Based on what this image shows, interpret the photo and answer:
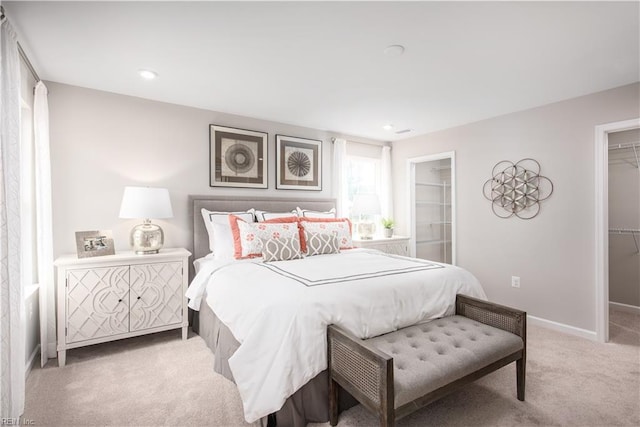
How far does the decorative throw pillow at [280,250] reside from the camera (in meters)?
2.88

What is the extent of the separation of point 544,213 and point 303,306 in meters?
3.10

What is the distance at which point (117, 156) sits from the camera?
312cm

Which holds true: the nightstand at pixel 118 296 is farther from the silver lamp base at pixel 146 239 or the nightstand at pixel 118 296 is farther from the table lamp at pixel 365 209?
the table lamp at pixel 365 209

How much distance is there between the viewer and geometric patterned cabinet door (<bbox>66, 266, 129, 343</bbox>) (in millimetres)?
2549

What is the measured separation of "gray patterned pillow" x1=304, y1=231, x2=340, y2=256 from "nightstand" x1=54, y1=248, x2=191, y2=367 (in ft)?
3.99

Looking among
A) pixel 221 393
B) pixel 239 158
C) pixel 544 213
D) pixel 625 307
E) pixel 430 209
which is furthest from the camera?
pixel 430 209

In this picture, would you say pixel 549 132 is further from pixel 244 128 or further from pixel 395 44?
pixel 244 128

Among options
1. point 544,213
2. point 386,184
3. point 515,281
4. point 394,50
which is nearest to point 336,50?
point 394,50

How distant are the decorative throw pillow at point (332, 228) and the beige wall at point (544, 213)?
1737 mm

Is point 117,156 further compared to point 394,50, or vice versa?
point 117,156

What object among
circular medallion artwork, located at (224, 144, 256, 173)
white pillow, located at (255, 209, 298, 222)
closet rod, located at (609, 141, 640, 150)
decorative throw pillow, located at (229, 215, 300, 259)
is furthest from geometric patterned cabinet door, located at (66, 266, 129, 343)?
closet rod, located at (609, 141, 640, 150)

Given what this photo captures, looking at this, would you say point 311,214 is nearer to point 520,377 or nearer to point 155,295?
point 155,295

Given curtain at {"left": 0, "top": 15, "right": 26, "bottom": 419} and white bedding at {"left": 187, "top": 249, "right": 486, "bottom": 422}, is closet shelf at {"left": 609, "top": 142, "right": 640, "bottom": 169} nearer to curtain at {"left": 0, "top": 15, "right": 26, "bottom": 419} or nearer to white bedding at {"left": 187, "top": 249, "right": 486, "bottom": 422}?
white bedding at {"left": 187, "top": 249, "right": 486, "bottom": 422}

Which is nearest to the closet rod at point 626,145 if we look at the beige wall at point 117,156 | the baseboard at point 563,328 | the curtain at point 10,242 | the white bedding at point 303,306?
the baseboard at point 563,328
